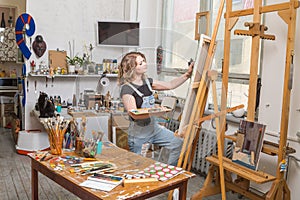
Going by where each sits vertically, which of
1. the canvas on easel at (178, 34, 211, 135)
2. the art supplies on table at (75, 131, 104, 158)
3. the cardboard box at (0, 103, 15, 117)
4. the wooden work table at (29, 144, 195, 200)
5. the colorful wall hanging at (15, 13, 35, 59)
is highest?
the colorful wall hanging at (15, 13, 35, 59)

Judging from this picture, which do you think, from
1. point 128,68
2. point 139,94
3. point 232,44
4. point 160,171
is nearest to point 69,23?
point 232,44

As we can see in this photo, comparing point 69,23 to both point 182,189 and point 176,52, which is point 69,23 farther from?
point 182,189

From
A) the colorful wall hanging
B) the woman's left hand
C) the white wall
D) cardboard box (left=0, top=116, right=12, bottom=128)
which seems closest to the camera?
the woman's left hand

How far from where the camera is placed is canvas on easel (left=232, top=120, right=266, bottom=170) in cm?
249

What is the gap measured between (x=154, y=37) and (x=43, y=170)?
1.13 m

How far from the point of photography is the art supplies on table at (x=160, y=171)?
1.99 m

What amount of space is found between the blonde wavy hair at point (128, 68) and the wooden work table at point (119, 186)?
0.53 metres

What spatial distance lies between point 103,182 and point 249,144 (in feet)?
4.04

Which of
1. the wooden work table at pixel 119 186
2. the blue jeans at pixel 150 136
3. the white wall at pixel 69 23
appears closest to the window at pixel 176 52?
the blue jeans at pixel 150 136

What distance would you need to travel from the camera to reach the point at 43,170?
7.20 feet

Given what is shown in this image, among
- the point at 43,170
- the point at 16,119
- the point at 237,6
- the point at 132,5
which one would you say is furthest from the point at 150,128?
the point at 16,119

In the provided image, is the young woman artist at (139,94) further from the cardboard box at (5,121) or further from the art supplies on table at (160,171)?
the cardboard box at (5,121)

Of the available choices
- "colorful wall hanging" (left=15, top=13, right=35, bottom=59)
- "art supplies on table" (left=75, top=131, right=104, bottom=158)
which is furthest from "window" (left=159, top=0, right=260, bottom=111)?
"colorful wall hanging" (left=15, top=13, right=35, bottom=59)

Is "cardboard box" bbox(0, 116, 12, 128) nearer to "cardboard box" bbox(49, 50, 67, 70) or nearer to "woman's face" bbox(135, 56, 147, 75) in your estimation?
"cardboard box" bbox(49, 50, 67, 70)
